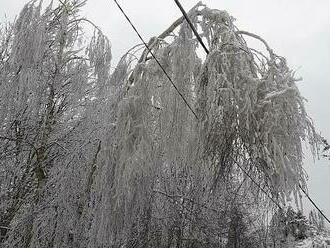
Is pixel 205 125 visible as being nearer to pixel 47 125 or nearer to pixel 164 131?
pixel 164 131

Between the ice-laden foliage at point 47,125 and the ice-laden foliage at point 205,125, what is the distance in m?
0.56

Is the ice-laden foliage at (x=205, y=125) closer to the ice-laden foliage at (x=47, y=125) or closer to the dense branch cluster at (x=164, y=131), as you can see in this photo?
the dense branch cluster at (x=164, y=131)

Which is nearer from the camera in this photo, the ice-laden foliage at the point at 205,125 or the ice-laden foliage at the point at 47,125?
the ice-laden foliage at the point at 205,125

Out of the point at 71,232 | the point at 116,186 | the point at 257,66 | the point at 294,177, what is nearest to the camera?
the point at 294,177

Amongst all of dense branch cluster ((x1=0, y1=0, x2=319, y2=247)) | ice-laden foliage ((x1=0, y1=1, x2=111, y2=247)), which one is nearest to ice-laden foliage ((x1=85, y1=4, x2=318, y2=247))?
dense branch cluster ((x1=0, y1=0, x2=319, y2=247))

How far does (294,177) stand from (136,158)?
119 centimetres

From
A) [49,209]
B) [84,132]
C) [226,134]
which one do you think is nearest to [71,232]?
[49,209]

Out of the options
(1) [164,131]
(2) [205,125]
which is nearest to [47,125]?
(1) [164,131]

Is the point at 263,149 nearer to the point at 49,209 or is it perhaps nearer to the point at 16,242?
the point at 49,209

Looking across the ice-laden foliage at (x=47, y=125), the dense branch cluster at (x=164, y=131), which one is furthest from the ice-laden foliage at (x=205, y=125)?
the ice-laden foliage at (x=47, y=125)

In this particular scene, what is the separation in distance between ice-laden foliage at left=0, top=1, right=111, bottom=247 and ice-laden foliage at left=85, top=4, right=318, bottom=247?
1.85 ft

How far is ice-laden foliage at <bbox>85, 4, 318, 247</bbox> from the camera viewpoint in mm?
2611

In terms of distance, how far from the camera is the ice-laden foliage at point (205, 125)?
8.57ft

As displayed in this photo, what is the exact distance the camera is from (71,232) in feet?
13.1
